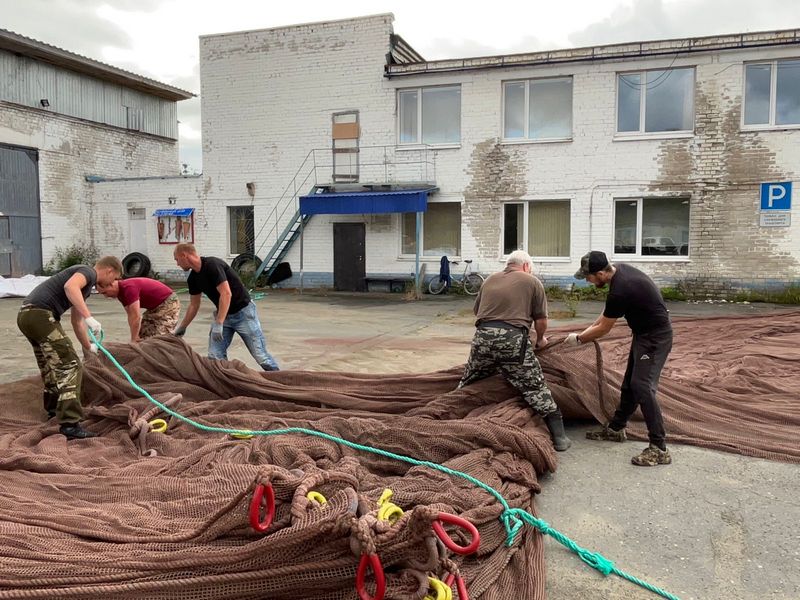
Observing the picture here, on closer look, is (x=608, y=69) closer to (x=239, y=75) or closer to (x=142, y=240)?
(x=239, y=75)

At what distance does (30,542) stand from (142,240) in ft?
69.8

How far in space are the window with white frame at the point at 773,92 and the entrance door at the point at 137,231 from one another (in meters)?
18.8

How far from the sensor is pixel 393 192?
1853 centimetres

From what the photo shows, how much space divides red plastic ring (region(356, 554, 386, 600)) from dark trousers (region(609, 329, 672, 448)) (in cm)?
282

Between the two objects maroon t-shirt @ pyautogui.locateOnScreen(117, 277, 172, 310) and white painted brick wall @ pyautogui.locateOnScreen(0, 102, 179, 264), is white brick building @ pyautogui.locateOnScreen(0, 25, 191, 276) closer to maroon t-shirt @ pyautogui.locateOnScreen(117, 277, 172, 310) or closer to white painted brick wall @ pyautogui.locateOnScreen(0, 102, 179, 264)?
white painted brick wall @ pyautogui.locateOnScreen(0, 102, 179, 264)

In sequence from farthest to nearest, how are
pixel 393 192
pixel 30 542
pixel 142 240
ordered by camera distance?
1. pixel 142 240
2. pixel 393 192
3. pixel 30 542

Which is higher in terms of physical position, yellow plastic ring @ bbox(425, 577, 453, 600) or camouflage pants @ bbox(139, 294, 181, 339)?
camouflage pants @ bbox(139, 294, 181, 339)

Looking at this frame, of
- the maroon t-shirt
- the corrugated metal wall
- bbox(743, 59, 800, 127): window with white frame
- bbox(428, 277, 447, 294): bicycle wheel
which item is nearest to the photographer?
the maroon t-shirt

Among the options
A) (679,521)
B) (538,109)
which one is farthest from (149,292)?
(538,109)

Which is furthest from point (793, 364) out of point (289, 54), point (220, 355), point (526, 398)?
point (289, 54)

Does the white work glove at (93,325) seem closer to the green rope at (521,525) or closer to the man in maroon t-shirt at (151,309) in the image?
the man in maroon t-shirt at (151,309)

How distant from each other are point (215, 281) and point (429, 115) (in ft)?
45.5

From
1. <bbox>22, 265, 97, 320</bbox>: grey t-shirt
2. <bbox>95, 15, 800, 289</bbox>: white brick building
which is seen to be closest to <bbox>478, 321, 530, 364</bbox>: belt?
<bbox>22, 265, 97, 320</bbox>: grey t-shirt

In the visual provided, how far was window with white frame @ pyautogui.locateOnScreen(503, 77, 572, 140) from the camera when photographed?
1794cm
